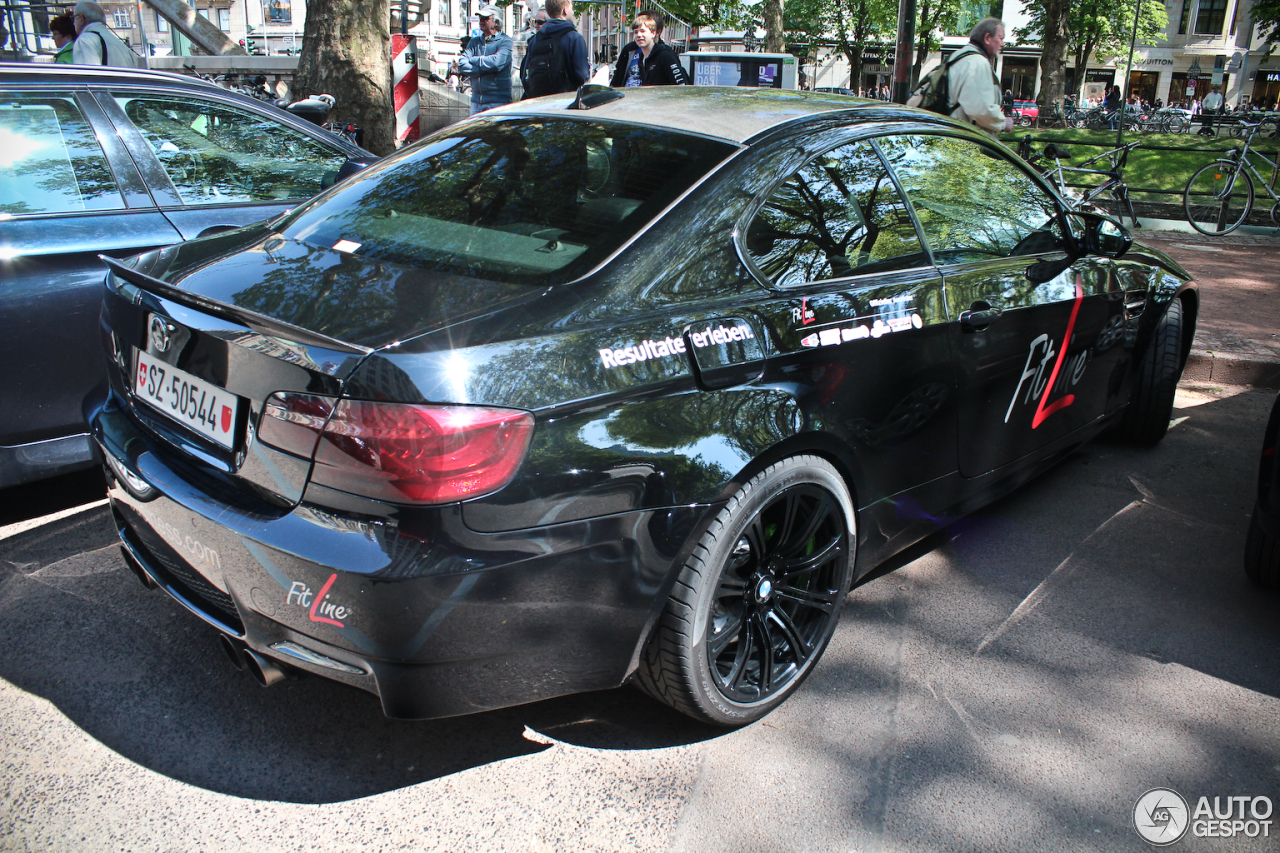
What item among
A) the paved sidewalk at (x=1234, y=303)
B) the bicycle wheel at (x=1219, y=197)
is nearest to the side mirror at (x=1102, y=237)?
the paved sidewalk at (x=1234, y=303)

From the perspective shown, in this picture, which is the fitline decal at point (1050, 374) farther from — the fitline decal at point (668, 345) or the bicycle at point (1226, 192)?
the bicycle at point (1226, 192)

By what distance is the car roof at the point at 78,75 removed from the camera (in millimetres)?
3395

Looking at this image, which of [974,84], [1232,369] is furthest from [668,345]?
[974,84]

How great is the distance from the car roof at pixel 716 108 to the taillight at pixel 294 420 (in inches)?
49.7

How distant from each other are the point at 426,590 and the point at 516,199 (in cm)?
111

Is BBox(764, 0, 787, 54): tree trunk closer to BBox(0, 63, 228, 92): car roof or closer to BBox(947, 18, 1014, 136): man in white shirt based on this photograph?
BBox(947, 18, 1014, 136): man in white shirt

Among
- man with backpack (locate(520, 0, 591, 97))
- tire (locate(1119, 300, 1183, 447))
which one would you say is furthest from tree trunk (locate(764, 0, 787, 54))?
tire (locate(1119, 300, 1183, 447))

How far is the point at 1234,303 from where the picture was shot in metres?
7.14

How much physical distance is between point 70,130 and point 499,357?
2564 mm

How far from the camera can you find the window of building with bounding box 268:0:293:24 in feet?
198

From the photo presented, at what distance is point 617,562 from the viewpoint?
6.58ft

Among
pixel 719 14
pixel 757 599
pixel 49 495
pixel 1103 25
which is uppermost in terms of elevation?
pixel 719 14

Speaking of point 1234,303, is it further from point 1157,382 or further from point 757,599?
point 757,599

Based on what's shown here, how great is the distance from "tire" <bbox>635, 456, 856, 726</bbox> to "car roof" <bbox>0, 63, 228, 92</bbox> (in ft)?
9.82
